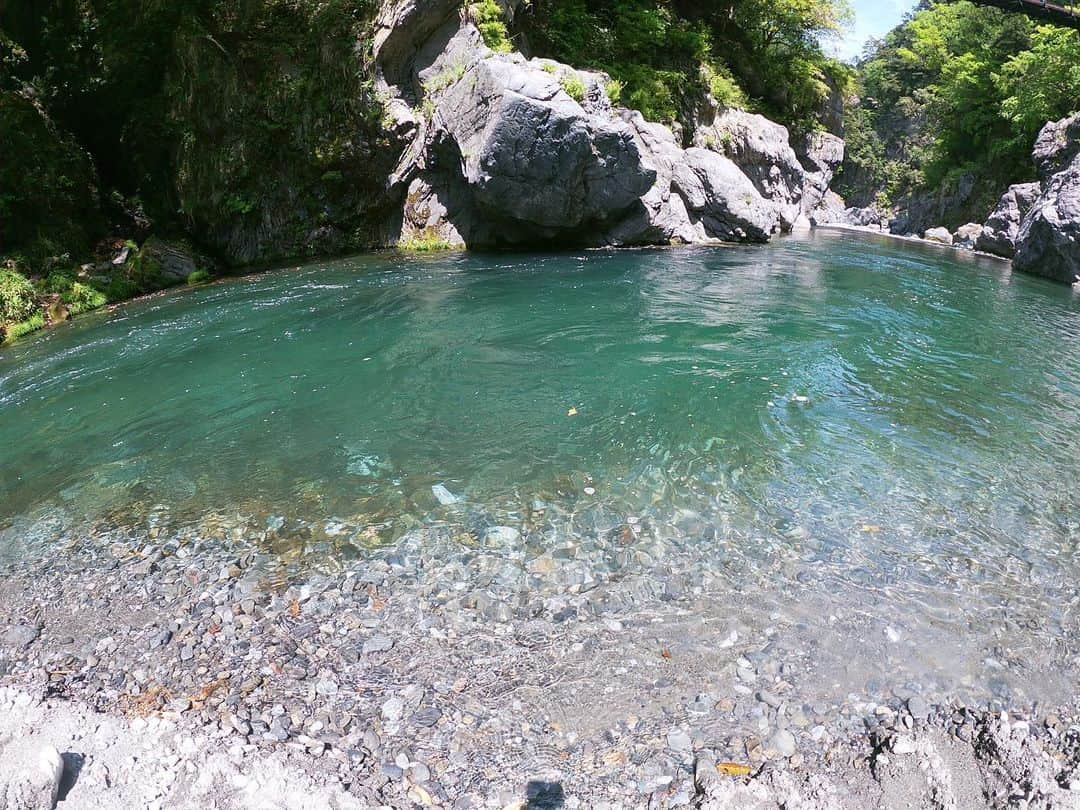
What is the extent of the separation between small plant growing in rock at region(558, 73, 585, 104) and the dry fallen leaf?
18.1m

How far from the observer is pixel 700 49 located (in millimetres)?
26250

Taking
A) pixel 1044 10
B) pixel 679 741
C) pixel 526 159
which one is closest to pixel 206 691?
pixel 679 741

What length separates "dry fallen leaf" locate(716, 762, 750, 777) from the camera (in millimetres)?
3188

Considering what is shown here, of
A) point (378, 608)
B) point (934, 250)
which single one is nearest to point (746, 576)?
point (378, 608)

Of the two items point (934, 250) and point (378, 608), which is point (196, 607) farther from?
point (934, 250)

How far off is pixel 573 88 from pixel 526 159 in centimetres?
247

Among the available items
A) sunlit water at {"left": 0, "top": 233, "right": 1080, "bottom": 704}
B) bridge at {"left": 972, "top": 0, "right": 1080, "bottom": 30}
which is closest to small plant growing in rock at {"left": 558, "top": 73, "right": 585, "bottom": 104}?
sunlit water at {"left": 0, "top": 233, "right": 1080, "bottom": 704}

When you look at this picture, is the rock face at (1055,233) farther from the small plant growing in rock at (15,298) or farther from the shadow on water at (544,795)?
the small plant growing in rock at (15,298)

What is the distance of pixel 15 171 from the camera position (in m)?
15.9

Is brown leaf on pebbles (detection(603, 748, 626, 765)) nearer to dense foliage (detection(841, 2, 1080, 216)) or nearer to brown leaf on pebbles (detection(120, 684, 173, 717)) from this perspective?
brown leaf on pebbles (detection(120, 684, 173, 717))

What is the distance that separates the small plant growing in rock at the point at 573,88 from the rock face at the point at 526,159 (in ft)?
0.11

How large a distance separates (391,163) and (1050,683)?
20437mm

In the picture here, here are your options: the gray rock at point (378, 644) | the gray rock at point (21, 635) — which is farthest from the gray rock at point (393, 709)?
the gray rock at point (21, 635)

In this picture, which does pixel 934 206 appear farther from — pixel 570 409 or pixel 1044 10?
pixel 570 409
